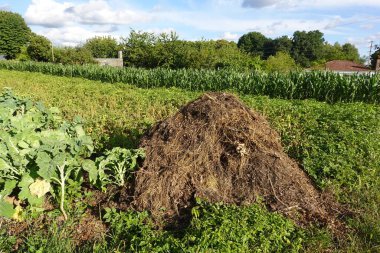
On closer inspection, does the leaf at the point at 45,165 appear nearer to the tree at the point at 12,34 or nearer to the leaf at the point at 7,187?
the leaf at the point at 7,187

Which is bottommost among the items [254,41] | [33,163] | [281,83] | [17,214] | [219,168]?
[17,214]

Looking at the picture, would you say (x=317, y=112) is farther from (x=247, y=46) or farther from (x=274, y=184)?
(x=247, y=46)

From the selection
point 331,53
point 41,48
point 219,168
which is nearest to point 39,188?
point 219,168

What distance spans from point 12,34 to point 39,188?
89.5 m

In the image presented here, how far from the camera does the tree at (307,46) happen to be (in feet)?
239

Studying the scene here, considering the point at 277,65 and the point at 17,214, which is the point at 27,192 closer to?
the point at 17,214

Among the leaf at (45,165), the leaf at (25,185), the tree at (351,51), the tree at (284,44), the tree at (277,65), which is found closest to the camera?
the leaf at (45,165)

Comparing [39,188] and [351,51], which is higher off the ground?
[351,51]

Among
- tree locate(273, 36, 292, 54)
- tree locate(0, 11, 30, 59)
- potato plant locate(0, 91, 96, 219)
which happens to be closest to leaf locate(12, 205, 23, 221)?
potato plant locate(0, 91, 96, 219)

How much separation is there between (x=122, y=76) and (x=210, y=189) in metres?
17.2

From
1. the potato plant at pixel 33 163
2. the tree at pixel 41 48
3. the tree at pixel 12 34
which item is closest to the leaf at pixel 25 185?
the potato plant at pixel 33 163

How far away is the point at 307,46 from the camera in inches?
2884

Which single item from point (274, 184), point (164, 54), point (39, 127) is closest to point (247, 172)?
point (274, 184)

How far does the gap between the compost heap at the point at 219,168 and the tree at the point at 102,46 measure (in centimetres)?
6346
